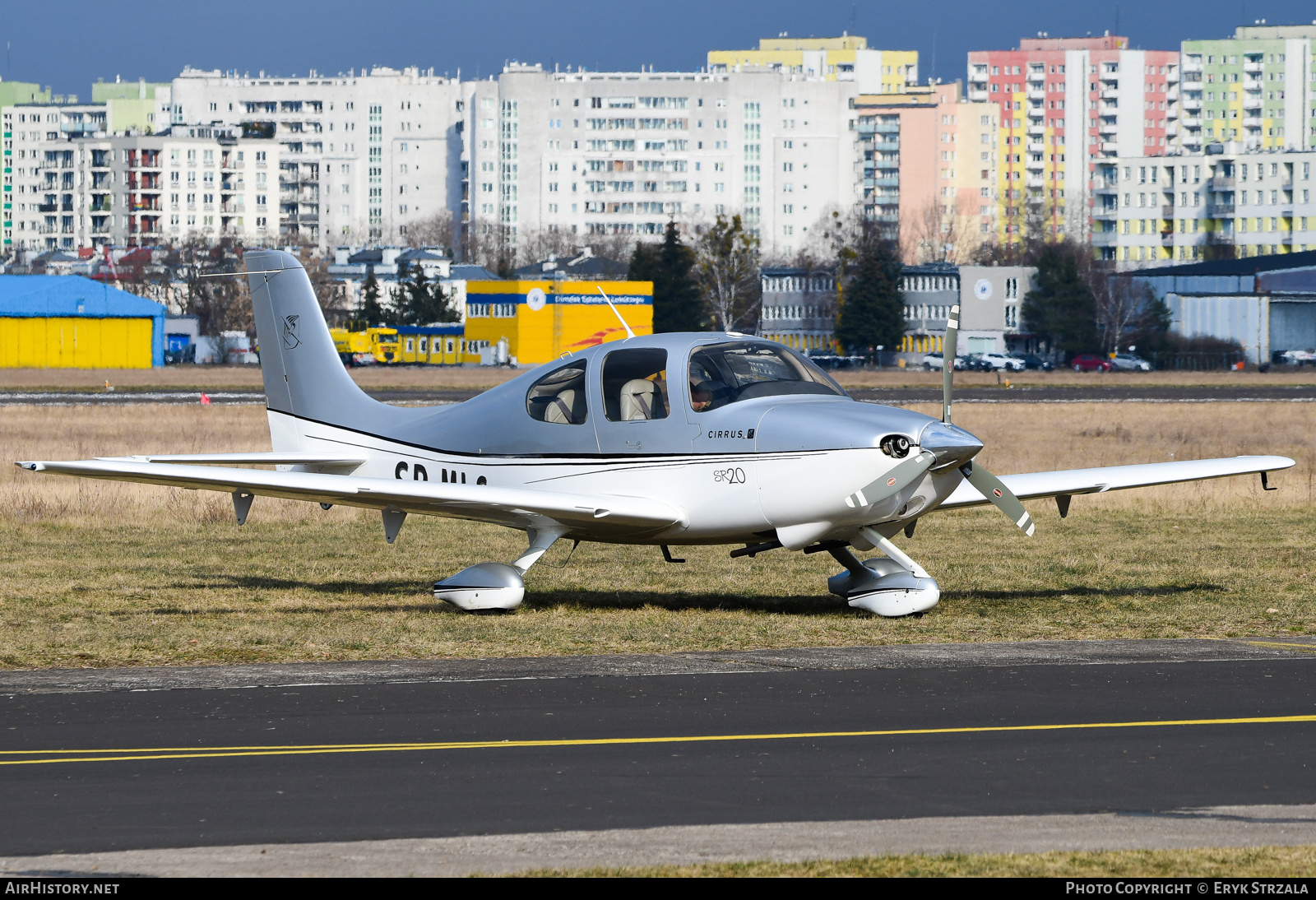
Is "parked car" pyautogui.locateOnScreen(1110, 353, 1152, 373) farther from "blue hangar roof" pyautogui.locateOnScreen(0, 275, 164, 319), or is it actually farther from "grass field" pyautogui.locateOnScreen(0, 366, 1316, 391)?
"blue hangar roof" pyautogui.locateOnScreen(0, 275, 164, 319)

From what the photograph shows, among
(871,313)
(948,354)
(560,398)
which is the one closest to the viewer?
(948,354)

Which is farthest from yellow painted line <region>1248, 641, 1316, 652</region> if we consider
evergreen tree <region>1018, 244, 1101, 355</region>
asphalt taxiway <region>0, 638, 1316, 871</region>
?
evergreen tree <region>1018, 244, 1101, 355</region>

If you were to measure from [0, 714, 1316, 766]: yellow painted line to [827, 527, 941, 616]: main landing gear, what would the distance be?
430 centimetres

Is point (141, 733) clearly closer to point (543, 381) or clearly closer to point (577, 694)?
point (577, 694)

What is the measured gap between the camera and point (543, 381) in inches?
575

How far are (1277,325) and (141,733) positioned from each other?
4619 inches

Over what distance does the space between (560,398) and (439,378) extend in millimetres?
71588

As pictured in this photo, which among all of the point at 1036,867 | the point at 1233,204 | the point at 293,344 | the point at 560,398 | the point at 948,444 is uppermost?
the point at 1233,204

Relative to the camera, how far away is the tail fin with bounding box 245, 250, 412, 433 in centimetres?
1683

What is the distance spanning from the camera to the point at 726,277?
446 ft

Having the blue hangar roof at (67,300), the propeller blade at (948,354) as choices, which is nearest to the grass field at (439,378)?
the blue hangar roof at (67,300)

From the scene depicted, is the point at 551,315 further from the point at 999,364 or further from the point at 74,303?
the point at 74,303

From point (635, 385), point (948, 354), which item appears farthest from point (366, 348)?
point (948, 354)

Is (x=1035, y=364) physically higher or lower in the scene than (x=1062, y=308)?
lower
